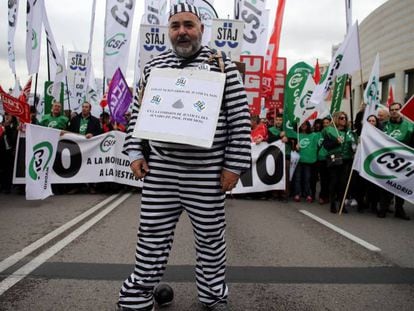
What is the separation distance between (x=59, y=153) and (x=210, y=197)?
26.9 feet

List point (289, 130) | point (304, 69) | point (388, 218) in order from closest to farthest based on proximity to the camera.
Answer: point (388, 218)
point (289, 130)
point (304, 69)

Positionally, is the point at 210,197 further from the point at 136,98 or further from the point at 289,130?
the point at 289,130

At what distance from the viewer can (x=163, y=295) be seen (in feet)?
11.4

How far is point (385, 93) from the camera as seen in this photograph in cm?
4716

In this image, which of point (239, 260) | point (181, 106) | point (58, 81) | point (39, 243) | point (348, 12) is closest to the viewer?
point (181, 106)

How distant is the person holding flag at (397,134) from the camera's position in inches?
344

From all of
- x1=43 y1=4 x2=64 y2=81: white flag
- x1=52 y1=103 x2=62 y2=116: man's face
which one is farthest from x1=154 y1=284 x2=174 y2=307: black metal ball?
x1=43 y1=4 x2=64 y2=81: white flag

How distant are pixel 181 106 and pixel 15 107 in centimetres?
779

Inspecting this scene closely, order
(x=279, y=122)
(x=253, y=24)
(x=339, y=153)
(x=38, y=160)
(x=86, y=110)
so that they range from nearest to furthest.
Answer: (x=38, y=160) < (x=339, y=153) < (x=86, y=110) < (x=279, y=122) < (x=253, y=24)

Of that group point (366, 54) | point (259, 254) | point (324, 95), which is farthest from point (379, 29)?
point (259, 254)

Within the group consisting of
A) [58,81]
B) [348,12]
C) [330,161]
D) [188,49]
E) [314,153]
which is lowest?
[330,161]

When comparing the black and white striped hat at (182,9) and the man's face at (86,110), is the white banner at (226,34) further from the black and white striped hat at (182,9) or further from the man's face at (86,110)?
the black and white striped hat at (182,9)

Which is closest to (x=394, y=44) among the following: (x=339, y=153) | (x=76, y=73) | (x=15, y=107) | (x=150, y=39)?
(x=76, y=73)

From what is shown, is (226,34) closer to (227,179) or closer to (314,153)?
(314,153)
